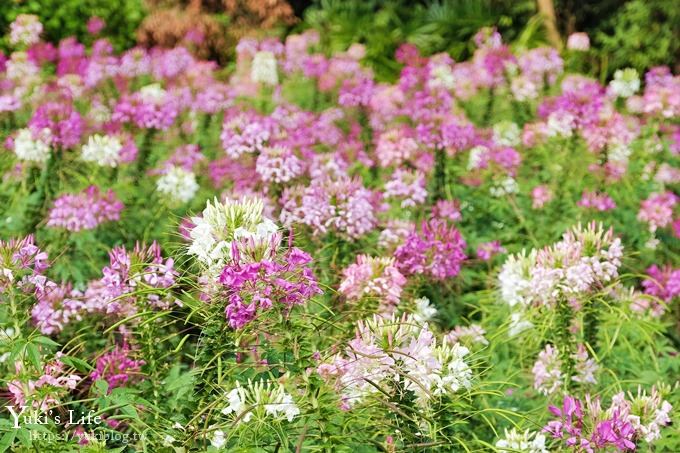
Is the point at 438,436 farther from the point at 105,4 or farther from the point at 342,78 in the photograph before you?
the point at 105,4

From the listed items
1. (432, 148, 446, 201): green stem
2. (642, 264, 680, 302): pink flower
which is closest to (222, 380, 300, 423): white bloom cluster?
(642, 264, 680, 302): pink flower

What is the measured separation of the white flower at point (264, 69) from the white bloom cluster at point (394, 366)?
4500mm

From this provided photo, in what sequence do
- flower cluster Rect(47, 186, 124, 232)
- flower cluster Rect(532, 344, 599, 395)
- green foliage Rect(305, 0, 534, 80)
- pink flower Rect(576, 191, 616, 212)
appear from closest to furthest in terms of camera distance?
flower cluster Rect(532, 344, 599, 395), flower cluster Rect(47, 186, 124, 232), pink flower Rect(576, 191, 616, 212), green foliage Rect(305, 0, 534, 80)

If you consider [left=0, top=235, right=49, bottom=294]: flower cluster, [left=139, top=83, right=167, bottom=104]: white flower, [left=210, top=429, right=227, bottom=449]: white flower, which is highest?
[left=0, top=235, right=49, bottom=294]: flower cluster

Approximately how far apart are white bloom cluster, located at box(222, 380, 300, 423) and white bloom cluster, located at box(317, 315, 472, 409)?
0.61ft

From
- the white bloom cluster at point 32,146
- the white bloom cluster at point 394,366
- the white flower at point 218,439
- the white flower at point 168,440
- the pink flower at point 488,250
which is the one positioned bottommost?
the pink flower at point 488,250

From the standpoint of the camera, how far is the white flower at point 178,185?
4.50m

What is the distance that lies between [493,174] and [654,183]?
1.07m

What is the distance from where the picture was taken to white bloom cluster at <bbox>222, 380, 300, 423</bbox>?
2.16 meters

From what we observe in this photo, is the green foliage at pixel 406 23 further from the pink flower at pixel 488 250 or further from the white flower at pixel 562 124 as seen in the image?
the pink flower at pixel 488 250

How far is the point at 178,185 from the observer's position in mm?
4531

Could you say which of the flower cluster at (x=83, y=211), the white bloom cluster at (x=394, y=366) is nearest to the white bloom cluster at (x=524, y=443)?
the white bloom cluster at (x=394, y=366)

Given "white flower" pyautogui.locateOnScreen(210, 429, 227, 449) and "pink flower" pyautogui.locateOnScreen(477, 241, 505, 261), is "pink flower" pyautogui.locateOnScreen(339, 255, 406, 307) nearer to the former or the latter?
"white flower" pyautogui.locateOnScreen(210, 429, 227, 449)

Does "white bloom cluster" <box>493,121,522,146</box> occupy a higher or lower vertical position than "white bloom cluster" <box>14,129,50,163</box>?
lower
